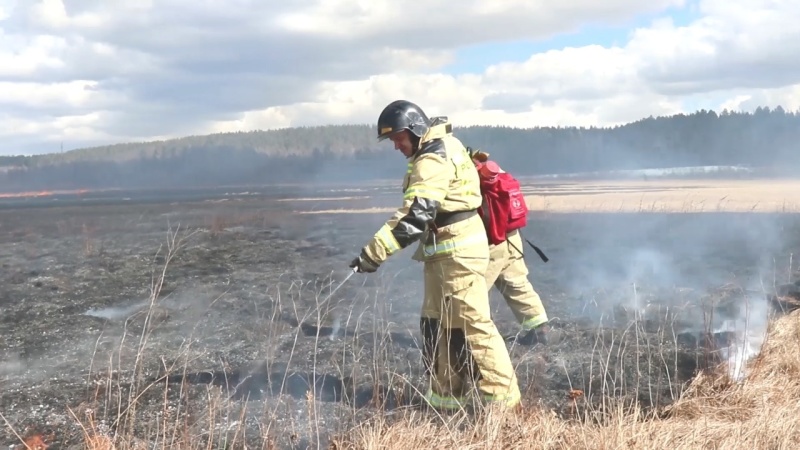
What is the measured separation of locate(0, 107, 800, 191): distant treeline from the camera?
4741cm

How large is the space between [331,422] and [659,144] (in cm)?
5489

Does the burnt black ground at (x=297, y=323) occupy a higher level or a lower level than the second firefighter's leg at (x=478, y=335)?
lower

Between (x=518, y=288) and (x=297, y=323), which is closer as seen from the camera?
(x=518, y=288)

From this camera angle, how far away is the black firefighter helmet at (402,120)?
399 cm

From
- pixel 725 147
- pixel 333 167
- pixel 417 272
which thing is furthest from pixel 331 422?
pixel 333 167

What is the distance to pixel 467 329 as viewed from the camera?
397 cm

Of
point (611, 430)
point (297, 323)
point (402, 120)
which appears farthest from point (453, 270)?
point (297, 323)

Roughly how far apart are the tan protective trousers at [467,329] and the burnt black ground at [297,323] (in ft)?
0.71

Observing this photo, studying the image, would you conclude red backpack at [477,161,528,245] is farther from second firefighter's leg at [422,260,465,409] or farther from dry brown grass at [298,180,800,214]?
dry brown grass at [298,180,800,214]

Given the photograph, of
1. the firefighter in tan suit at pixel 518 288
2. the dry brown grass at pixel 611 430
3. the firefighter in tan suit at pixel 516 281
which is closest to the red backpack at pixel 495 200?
the firefighter in tan suit at pixel 516 281

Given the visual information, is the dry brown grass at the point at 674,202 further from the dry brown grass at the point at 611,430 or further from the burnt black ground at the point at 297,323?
the dry brown grass at the point at 611,430

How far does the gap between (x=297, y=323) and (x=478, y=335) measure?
2763mm

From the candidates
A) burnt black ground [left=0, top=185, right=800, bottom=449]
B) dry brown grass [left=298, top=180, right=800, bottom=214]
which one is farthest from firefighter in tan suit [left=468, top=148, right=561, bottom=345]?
dry brown grass [left=298, top=180, right=800, bottom=214]

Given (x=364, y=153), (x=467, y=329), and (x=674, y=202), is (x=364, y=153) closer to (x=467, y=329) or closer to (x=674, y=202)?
(x=674, y=202)
